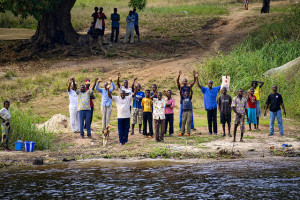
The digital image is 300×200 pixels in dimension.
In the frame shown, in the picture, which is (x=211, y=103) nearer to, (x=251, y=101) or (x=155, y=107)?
(x=251, y=101)

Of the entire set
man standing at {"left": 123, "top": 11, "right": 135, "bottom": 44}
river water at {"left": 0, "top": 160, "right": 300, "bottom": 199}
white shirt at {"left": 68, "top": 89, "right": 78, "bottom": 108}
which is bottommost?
river water at {"left": 0, "top": 160, "right": 300, "bottom": 199}

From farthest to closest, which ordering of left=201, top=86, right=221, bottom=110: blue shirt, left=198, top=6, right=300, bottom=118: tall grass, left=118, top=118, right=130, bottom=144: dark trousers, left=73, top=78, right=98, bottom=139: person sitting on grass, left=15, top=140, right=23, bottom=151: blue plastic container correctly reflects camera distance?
1. left=198, top=6, right=300, bottom=118: tall grass
2. left=201, top=86, right=221, bottom=110: blue shirt
3. left=73, top=78, right=98, bottom=139: person sitting on grass
4. left=118, top=118, right=130, bottom=144: dark trousers
5. left=15, top=140, right=23, bottom=151: blue plastic container

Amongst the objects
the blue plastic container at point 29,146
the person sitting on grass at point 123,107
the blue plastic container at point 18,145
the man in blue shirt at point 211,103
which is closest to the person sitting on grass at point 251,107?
the man in blue shirt at point 211,103

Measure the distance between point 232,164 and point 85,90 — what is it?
4786mm

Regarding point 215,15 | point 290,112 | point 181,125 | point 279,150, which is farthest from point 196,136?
point 215,15

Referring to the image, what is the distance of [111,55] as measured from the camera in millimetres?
24641

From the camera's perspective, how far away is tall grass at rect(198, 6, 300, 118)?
1900cm

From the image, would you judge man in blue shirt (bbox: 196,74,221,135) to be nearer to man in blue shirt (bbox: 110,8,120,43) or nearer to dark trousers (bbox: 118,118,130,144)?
dark trousers (bbox: 118,118,130,144)

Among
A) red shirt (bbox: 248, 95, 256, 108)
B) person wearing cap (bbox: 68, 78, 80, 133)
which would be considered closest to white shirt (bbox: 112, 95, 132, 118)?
person wearing cap (bbox: 68, 78, 80, 133)

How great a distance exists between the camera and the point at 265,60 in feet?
70.7

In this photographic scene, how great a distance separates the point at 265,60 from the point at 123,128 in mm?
10184

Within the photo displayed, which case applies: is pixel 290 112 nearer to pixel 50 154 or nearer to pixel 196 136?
pixel 196 136

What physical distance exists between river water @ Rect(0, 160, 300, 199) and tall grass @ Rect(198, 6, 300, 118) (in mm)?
6961

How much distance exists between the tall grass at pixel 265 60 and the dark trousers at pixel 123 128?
6.85 m
